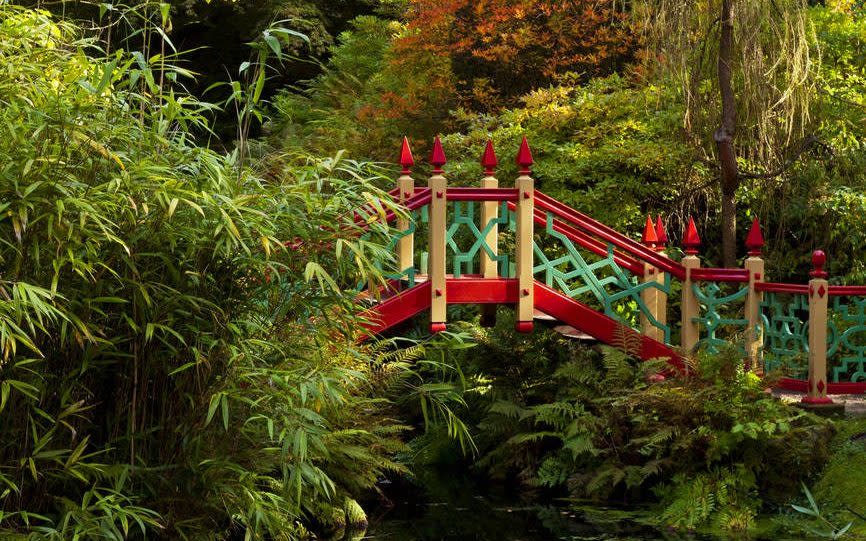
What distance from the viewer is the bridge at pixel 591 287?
8.59 meters

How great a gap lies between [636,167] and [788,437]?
145 inches

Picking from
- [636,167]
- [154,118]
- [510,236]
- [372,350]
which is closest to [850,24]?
[636,167]

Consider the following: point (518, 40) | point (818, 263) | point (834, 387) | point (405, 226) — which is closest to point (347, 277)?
point (405, 226)

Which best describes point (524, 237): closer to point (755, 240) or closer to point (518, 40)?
point (755, 240)

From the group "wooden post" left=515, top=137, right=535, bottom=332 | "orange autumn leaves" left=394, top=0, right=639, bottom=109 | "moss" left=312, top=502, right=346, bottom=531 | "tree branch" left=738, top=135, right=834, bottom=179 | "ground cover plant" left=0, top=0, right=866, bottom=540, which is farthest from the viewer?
"orange autumn leaves" left=394, top=0, right=639, bottom=109

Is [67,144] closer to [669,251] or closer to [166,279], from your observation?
[166,279]

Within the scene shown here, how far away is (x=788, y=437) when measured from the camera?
809cm

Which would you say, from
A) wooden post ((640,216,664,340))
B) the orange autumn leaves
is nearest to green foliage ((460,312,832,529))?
wooden post ((640,216,664,340))

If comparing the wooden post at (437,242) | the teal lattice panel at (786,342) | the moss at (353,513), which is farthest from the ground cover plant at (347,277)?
the teal lattice panel at (786,342)

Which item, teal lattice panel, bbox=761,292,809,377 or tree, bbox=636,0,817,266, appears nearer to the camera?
teal lattice panel, bbox=761,292,809,377

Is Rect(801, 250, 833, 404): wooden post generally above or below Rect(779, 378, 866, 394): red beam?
above

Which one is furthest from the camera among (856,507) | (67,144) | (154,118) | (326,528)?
(326,528)

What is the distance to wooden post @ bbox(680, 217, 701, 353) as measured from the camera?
916 centimetres

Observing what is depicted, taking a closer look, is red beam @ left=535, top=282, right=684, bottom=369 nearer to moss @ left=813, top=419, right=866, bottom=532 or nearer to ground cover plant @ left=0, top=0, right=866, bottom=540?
ground cover plant @ left=0, top=0, right=866, bottom=540
